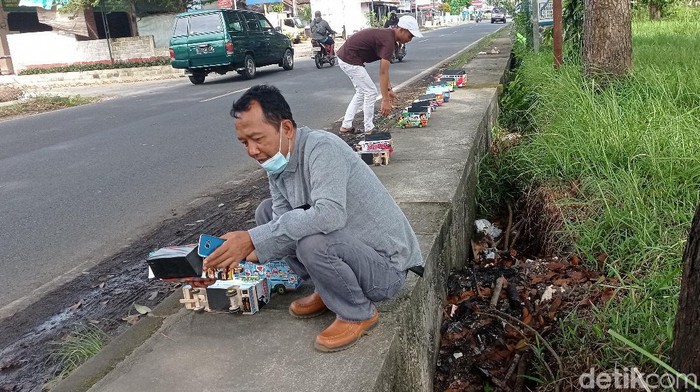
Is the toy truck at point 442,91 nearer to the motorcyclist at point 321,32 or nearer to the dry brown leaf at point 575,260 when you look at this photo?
the dry brown leaf at point 575,260

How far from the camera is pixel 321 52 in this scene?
56.4 ft

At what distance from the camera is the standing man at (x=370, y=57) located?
648 cm

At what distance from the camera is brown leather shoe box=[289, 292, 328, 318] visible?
7.82 feet

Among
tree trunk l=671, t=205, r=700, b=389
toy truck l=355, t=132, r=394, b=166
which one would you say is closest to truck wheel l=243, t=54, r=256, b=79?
toy truck l=355, t=132, r=394, b=166

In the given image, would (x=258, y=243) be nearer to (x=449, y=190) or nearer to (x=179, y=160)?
(x=449, y=190)

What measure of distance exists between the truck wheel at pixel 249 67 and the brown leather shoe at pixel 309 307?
1398 cm

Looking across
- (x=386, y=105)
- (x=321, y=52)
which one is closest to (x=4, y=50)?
(x=321, y=52)

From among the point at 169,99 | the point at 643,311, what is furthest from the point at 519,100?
the point at 169,99

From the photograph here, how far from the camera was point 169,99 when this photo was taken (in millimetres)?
12836

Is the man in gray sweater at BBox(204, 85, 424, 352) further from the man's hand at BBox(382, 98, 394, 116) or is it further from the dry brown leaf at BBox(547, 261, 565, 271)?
the man's hand at BBox(382, 98, 394, 116)

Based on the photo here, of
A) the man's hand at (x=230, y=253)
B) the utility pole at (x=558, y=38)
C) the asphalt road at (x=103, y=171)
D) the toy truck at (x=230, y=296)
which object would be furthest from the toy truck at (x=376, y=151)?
the utility pole at (x=558, y=38)

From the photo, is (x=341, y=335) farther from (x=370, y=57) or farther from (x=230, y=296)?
(x=370, y=57)

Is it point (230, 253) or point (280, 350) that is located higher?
point (230, 253)

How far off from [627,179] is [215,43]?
513 inches
